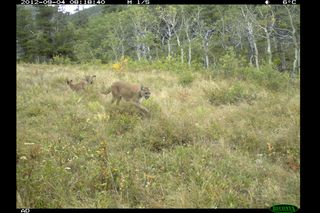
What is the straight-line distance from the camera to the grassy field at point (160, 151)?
4930mm

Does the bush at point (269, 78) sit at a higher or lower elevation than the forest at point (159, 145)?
higher

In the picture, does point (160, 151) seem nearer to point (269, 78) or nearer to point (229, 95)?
point (229, 95)

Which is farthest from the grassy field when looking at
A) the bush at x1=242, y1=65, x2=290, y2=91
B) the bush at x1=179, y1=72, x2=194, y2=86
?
the bush at x1=179, y1=72, x2=194, y2=86

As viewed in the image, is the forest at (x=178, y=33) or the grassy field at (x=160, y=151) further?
the forest at (x=178, y=33)

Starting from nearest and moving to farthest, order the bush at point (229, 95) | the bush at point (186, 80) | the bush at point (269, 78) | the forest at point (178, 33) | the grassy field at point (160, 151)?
the grassy field at point (160, 151) < the bush at point (229, 95) < the bush at point (269, 78) < the bush at point (186, 80) < the forest at point (178, 33)

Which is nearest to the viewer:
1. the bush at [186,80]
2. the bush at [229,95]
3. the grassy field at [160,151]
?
the grassy field at [160,151]

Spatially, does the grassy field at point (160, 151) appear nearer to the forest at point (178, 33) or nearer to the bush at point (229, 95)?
the bush at point (229, 95)

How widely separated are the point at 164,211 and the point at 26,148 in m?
3.29

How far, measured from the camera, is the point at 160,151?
6668 mm

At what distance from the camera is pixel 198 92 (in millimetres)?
11281

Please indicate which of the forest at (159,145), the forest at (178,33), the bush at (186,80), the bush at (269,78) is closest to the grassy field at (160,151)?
the forest at (159,145)

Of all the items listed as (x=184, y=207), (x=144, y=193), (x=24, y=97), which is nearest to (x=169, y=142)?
(x=144, y=193)

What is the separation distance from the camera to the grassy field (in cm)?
493

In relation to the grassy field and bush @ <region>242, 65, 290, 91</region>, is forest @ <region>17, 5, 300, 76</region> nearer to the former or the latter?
bush @ <region>242, 65, 290, 91</region>
